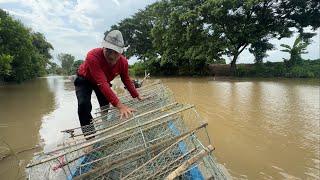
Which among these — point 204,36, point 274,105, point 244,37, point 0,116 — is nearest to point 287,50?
point 244,37

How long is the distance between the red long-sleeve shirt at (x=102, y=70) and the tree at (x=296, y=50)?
25.9m

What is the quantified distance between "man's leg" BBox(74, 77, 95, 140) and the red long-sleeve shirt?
10 centimetres

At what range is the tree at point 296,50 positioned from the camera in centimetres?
2745

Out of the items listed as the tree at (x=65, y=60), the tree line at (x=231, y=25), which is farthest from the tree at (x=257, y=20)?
the tree at (x=65, y=60)

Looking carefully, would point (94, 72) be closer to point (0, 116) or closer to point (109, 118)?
point (109, 118)

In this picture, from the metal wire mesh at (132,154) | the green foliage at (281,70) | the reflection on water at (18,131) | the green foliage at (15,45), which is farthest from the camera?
the green foliage at (281,70)

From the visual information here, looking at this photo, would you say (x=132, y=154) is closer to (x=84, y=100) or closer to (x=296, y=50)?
(x=84, y=100)

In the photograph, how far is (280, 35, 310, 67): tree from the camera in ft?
90.1

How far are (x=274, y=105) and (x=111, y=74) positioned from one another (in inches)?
333

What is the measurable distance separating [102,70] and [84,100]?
53cm

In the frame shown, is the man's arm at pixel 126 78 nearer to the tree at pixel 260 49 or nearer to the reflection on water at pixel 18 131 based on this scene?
the reflection on water at pixel 18 131

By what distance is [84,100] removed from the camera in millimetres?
4480

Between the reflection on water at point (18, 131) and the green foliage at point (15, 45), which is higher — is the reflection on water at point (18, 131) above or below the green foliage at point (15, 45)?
below

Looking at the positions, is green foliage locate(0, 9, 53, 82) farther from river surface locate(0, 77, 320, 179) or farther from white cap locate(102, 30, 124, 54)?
white cap locate(102, 30, 124, 54)
